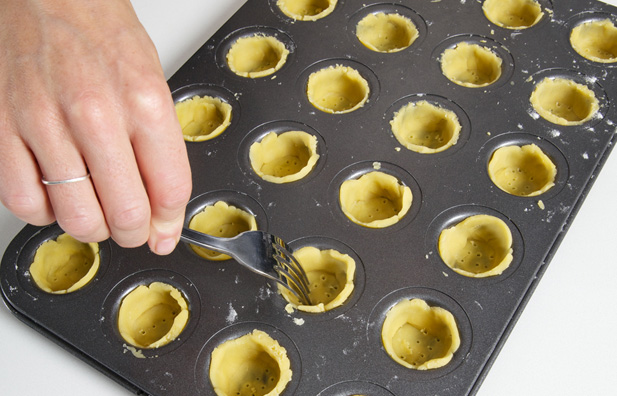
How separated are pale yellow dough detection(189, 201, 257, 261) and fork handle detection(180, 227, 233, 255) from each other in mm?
203

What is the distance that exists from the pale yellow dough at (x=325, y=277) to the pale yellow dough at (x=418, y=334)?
14cm

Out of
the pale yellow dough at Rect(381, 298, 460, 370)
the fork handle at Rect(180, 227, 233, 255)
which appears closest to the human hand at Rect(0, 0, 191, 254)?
the fork handle at Rect(180, 227, 233, 255)

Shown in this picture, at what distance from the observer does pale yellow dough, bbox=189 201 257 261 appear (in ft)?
6.06

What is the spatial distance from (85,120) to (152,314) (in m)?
0.86

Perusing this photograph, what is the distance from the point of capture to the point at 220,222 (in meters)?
1.94

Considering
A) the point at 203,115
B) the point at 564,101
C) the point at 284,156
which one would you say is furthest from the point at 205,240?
the point at 564,101

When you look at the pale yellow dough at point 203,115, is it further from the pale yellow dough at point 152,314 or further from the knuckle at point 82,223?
the knuckle at point 82,223

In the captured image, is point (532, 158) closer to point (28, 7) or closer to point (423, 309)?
point (423, 309)

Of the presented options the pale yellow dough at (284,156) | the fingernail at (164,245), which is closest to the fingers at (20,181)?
the fingernail at (164,245)

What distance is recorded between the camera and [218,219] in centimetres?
193

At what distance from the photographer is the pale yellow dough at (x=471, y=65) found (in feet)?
7.34

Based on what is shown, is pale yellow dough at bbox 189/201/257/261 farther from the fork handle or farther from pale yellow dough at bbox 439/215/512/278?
pale yellow dough at bbox 439/215/512/278

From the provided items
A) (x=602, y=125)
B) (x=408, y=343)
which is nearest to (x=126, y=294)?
(x=408, y=343)

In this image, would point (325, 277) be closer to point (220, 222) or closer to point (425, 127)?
point (220, 222)
